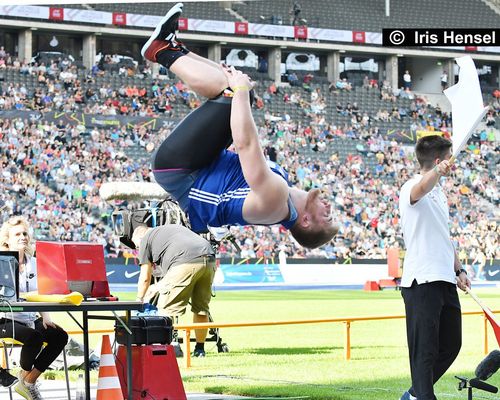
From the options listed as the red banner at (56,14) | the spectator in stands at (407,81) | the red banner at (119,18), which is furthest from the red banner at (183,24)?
the spectator in stands at (407,81)

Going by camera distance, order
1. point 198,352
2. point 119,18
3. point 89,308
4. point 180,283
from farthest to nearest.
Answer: point 119,18 → point 198,352 → point 180,283 → point 89,308

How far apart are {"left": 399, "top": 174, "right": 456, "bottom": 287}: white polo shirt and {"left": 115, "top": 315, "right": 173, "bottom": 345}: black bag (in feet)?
5.69

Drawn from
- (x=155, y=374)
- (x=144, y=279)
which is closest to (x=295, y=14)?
(x=144, y=279)

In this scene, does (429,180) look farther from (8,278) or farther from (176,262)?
(176,262)

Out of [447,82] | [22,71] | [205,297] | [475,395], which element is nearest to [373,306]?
[205,297]

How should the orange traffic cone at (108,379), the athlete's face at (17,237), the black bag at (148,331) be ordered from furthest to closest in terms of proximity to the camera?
the athlete's face at (17,237) → the black bag at (148,331) → the orange traffic cone at (108,379)

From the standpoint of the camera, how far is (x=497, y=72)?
54500 millimetres

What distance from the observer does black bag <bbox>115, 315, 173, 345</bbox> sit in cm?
720

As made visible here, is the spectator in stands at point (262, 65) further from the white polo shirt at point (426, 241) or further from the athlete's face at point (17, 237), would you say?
the white polo shirt at point (426, 241)

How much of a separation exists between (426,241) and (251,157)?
7.12 feet

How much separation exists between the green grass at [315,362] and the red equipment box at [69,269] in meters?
2.12

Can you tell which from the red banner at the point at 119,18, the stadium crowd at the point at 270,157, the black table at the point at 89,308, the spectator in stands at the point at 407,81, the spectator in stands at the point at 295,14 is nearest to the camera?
the black table at the point at 89,308

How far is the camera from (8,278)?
21.5 feet

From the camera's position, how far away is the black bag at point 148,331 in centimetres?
720
